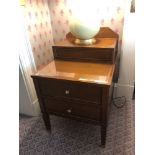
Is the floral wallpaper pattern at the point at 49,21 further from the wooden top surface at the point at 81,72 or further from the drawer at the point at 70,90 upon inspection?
the drawer at the point at 70,90

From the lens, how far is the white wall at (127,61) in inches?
52.0

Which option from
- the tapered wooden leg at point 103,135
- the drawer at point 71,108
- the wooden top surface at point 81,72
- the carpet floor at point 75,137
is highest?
the wooden top surface at point 81,72

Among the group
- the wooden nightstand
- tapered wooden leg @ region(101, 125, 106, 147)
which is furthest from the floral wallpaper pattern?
tapered wooden leg @ region(101, 125, 106, 147)

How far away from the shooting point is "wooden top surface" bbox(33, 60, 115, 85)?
0.94 metres

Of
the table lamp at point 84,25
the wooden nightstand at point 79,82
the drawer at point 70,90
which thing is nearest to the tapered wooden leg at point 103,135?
the wooden nightstand at point 79,82

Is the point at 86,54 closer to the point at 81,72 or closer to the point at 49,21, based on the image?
the point at 81,72

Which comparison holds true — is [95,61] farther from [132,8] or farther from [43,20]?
[43,20]

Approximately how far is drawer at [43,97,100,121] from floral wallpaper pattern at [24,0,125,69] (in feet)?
1.94

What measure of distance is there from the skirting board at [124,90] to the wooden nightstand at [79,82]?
61 cm

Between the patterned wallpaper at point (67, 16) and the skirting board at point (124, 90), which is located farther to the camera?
the skirting board at point (124, 90)

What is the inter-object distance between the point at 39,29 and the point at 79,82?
0.91m

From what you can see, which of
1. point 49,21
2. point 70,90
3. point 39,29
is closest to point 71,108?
point 70,90

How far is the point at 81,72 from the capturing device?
103 cm

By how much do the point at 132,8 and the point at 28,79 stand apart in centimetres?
111
